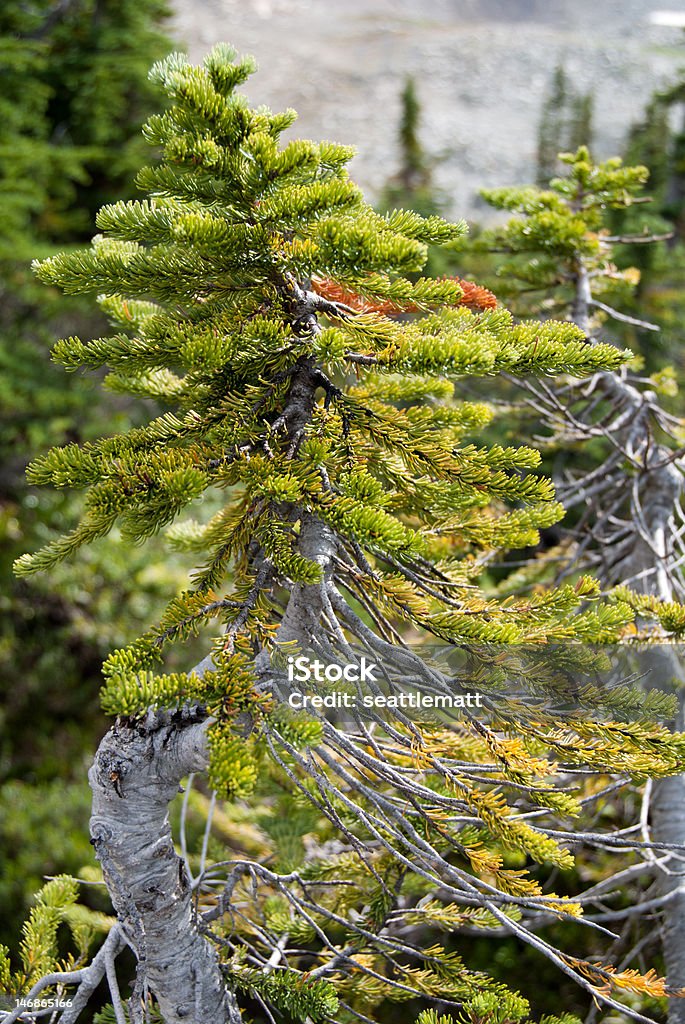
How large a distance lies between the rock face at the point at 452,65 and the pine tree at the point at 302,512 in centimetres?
1815

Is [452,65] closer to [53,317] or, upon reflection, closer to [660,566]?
[53,317]

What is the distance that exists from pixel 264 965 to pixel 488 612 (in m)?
1.08

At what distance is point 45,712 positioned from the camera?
6.20 meters

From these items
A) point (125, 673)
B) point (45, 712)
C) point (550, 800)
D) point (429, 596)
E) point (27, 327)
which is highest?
point (125, 673)

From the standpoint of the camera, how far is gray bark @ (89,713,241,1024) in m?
1.56

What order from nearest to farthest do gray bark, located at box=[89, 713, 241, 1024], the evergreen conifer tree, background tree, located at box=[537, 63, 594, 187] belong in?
gray bark, located at box=[89, 713, 241, 1024] < the evergreen conifer tree < background tree, located at box=[537, 63, 594, 187]

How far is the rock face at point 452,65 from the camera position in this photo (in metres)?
21.1

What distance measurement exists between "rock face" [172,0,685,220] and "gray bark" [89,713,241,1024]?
18.5 m

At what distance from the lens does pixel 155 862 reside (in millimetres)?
1667

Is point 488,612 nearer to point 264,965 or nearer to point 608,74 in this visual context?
point 264,965

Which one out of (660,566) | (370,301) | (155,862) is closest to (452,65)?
(660,566)

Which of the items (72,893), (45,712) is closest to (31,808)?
(45,712)

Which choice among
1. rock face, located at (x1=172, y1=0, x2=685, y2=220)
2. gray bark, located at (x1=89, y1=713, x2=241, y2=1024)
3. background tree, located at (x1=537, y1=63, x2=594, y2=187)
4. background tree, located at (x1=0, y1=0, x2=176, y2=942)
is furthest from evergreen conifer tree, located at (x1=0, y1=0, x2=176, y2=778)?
rock face, located at (x1=172, y1=0, x2=685, y2=220)

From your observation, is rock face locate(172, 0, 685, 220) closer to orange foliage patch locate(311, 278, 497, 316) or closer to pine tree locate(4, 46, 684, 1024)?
orange foliage patch locate(311, 278, 497, 316)
